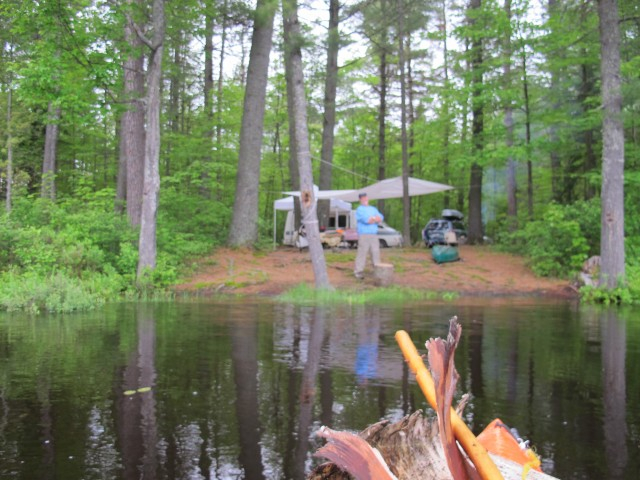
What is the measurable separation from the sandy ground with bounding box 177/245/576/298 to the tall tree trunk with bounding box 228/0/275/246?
1.01 m

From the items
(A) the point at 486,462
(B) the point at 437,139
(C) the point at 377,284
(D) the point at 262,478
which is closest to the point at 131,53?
(C) the point at 377,284

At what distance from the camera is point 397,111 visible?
3962 centimetres

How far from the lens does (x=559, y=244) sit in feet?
61.7

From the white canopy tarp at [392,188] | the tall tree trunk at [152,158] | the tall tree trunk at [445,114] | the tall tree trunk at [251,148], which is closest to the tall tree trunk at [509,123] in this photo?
the tall tree trunk at [445,114]

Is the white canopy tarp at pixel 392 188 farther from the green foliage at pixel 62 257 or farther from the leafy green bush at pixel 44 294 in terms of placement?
the leafy green bush at pixel 44 294

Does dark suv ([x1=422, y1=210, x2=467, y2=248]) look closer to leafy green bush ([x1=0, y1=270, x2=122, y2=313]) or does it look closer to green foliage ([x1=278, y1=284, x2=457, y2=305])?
green foliage ([x1=278, y1=284, x2=457, y2=305])

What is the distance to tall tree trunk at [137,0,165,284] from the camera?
15594mm

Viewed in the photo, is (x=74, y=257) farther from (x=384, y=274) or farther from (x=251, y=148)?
(x=251, y=148)

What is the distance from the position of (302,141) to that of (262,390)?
9.72m

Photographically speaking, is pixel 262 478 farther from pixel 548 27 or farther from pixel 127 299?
pixel 548 27

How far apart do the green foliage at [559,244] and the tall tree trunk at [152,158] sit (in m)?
11.0

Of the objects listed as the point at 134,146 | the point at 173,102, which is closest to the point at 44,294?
the point at 134,146

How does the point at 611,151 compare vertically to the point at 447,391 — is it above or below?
above

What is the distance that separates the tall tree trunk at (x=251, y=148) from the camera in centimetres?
2150
